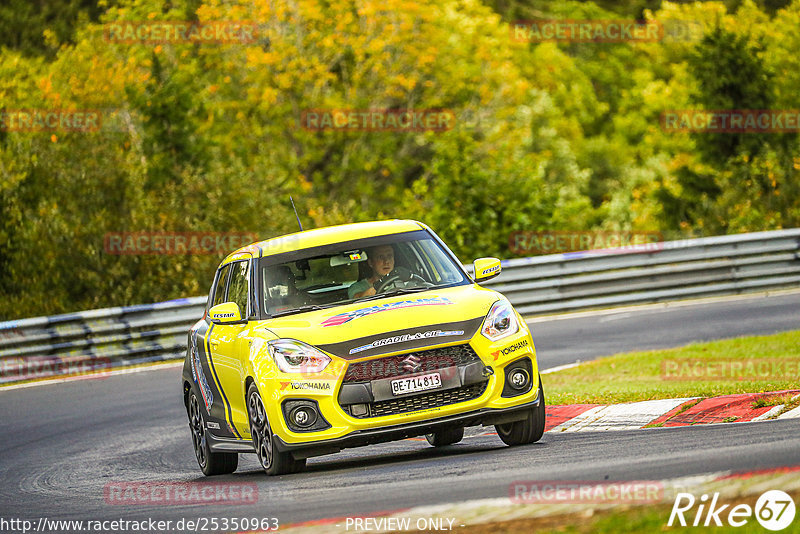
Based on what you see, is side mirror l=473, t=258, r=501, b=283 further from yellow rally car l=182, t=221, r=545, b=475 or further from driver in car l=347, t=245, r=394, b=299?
driver in car l=347, t=245, r=394, b=299

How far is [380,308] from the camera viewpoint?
358 inches

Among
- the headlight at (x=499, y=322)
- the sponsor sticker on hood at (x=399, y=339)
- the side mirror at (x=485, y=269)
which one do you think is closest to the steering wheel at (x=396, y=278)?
the side mirror at (x=485, y=269)

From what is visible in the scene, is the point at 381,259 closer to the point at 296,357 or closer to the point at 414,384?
the point at 296,357

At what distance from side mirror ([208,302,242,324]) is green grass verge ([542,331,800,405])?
11.6ft

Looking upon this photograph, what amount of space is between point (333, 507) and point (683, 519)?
7.23ft

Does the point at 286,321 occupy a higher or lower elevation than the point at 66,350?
higher

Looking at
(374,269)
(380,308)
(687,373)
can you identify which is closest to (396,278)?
(374,269)

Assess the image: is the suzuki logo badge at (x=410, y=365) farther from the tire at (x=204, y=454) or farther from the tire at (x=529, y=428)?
the tire at (x=204, y=454)

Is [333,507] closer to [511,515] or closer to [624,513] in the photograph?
[511,515]

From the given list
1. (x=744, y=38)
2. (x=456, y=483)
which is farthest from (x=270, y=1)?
(x=456, y=483)

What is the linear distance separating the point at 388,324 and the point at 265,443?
1243mm

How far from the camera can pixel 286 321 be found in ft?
30.2

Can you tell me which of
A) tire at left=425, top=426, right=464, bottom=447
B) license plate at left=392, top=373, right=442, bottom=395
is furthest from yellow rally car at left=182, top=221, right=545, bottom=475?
tire at left=425, top=426, right=464, bottom=447

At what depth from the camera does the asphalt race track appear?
7.09m
